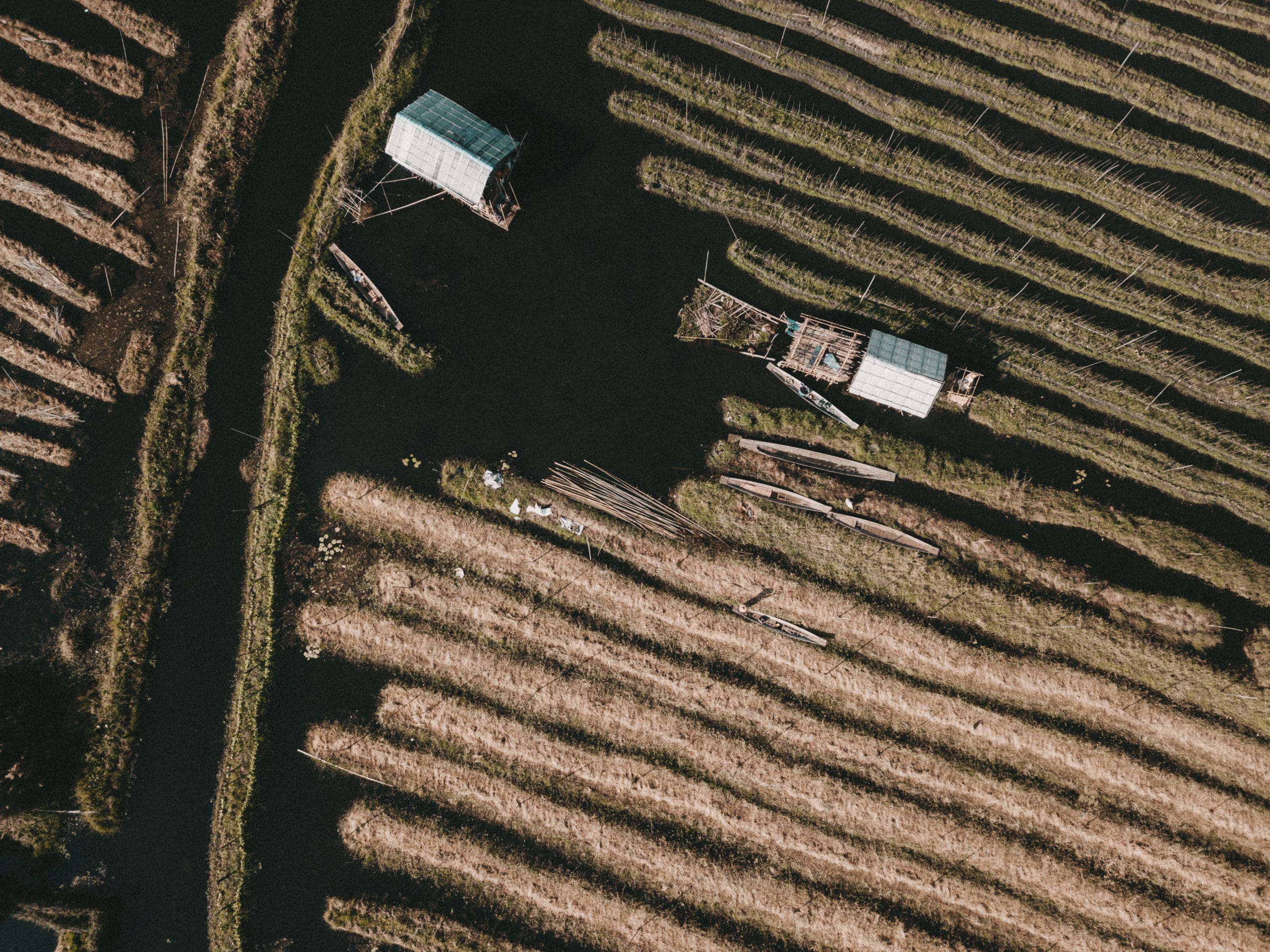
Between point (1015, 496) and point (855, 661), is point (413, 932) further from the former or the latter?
point (1015, 496)

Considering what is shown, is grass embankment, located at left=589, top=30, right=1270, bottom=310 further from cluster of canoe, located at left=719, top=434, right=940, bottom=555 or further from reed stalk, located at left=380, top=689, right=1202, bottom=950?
reed stalk, located at left=380, top=689, right=1202, bottom=950

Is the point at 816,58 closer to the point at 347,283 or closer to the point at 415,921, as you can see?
the point at 347,283

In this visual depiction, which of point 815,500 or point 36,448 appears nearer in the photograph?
point 36,448

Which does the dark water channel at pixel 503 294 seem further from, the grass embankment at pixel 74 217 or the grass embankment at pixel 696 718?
the grass embankment at pixel 74 217

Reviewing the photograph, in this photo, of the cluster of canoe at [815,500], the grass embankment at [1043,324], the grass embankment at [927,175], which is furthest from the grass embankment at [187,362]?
the cluster of canoe at [815,500]

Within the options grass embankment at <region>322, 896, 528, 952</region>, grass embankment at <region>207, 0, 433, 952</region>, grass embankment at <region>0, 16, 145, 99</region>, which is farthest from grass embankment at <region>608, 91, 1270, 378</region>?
grass embankment at <region>322, 896, 528, 952</region>

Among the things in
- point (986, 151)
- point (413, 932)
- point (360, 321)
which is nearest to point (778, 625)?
point (413, 932)
